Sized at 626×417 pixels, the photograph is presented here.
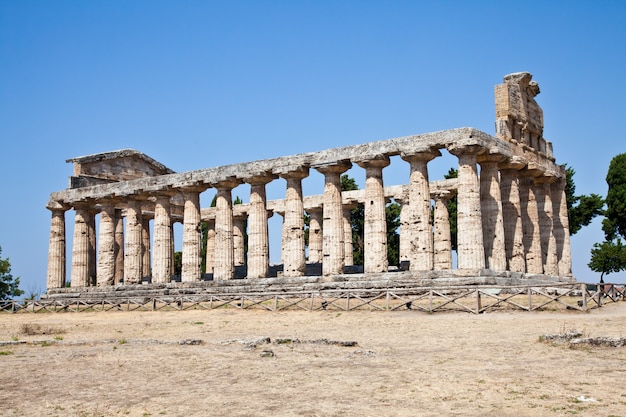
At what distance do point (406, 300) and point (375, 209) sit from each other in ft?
33.8

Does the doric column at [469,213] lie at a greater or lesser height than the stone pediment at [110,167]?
lesser

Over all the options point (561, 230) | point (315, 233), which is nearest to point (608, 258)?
point (561, 230)

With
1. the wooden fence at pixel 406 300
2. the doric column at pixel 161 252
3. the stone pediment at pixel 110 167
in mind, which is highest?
the stone pediment at pixel 110 167

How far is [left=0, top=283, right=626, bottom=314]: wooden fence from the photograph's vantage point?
26719mm

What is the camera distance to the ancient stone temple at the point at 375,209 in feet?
118

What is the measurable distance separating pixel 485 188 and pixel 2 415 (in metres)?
29.3

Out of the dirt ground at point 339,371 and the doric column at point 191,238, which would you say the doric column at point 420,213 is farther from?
the doric column at point 191,238

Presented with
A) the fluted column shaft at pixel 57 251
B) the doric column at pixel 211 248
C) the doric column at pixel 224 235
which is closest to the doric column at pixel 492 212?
the doric column at pixel 224 235

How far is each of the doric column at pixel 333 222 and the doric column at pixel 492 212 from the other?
23.4ft

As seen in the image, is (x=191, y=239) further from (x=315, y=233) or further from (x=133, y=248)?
(x=315, y=233)

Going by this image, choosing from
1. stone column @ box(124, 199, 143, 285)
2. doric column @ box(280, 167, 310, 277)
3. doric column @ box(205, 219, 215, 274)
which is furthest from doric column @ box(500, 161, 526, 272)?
doric column @ box(205, 219, 215, 274)

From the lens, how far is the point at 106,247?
1962 inches

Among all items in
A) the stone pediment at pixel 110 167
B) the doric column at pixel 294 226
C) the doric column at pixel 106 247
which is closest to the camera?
the doric column at pixel 294 226

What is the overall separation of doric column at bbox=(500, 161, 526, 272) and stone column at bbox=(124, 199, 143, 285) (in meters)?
23.4
